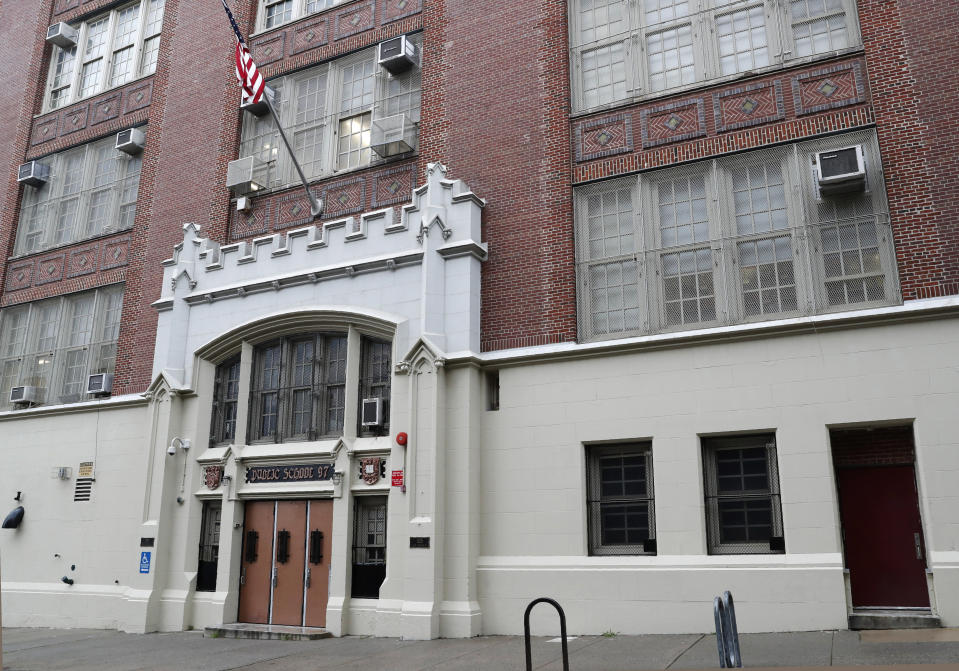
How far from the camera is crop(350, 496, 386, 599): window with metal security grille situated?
46.8 ft

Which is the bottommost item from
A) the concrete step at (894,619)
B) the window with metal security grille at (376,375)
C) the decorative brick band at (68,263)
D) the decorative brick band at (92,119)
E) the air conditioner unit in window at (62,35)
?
the concrete step at (894,619)

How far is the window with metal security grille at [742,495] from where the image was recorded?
40.1 ft

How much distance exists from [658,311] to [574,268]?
172cm

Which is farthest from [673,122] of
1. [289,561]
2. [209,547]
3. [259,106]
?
[209,547]

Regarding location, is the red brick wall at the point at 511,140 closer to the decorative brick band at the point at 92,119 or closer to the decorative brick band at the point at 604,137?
the decorative brick band at the point at 604,137

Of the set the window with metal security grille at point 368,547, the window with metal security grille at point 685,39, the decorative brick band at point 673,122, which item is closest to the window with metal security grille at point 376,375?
the window with metal security grille at point 368,547

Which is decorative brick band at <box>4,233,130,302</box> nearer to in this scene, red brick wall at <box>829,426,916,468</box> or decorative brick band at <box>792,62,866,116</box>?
decorative brick band at <box>792,62,866,116</box>

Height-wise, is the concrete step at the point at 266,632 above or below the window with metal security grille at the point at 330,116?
below

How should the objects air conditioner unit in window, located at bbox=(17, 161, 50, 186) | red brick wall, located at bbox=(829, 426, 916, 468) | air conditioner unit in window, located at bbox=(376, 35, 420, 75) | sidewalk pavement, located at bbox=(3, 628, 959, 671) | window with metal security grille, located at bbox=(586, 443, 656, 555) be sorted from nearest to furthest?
sidewalk pavement, located at bbox=(3, 628, 959, 671) → red brick wall, located at bbox=(829, 426, 916, 468) → window with metal security grille, located at bbox=(586, 443, 656, 555) → air conditioner unit in window, located at bbox=(376, 35, 420, 75) → air conditioner unit in window, located at bbox=(17, 161, 50, 186)

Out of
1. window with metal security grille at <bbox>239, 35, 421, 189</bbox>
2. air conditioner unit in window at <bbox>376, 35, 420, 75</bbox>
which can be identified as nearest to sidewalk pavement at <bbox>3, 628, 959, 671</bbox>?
window with metal security grille at <bbox>239, 35, 421, 189</bbox>

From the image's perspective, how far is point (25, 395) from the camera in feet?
67.1

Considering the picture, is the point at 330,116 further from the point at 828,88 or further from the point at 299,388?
the point at 828,88

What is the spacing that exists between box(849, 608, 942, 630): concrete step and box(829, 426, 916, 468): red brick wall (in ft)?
6.87

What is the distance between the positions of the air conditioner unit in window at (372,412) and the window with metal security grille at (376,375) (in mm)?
146
